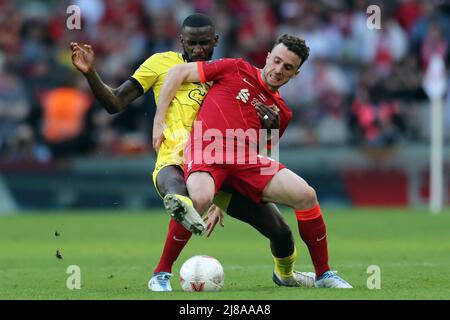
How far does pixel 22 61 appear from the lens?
23125 millimetres

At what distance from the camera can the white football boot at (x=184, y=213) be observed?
8633 millimetres

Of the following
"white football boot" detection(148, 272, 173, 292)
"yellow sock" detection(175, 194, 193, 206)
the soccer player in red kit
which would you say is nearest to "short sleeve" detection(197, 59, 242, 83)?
the soccer player in red kit

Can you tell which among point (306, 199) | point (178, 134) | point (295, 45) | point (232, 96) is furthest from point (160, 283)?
point (295, 45)

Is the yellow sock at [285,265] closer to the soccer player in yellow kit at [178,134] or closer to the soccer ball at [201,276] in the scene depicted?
the soccer player in yellow kit at [178,134]

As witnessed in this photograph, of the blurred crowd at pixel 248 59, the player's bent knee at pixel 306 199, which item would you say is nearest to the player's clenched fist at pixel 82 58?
the player's bent knee at pixel 306 199

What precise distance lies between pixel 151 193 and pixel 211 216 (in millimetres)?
11918

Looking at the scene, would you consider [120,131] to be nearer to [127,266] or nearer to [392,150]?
[392,150]

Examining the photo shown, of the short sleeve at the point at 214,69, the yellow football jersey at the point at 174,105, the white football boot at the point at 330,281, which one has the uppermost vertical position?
the short sleeve at the point at 214,69

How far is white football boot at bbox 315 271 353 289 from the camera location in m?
9.47

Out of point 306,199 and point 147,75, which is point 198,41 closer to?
point 147,75

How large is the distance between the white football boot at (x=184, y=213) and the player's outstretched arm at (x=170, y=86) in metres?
0.97

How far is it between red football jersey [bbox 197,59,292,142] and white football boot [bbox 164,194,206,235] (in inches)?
39.0

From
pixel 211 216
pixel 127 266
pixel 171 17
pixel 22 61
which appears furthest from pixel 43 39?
pixel 211 216

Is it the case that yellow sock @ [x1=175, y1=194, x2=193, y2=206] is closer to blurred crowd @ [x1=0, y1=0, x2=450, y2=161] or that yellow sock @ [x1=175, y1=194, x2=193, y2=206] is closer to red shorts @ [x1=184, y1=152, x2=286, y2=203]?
red shorts @ [x1=184, y1=152, x2=286, y2=203]
